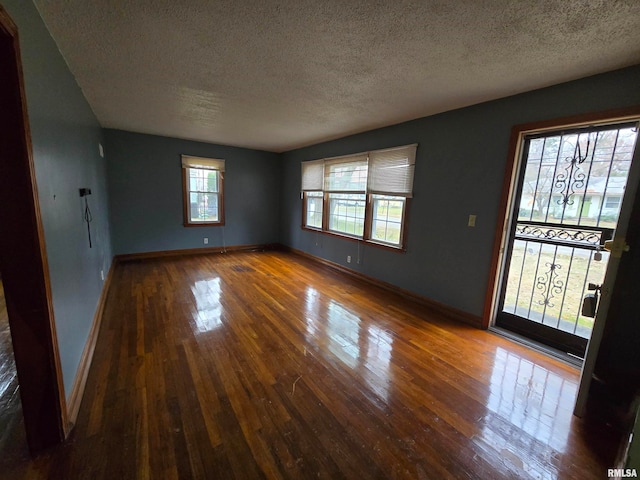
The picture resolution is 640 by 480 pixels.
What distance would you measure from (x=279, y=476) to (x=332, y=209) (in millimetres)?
4190

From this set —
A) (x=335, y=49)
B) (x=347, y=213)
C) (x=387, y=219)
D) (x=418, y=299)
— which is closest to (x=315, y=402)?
(x=418, y=299)

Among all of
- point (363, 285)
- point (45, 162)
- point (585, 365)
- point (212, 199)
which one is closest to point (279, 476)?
point (585, 365)

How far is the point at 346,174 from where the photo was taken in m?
4.61

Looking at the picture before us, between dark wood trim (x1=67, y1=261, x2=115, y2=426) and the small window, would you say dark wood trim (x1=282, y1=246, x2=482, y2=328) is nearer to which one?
the small window

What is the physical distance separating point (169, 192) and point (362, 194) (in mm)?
3755

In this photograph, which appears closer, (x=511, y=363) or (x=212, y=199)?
(x=511, y=363)

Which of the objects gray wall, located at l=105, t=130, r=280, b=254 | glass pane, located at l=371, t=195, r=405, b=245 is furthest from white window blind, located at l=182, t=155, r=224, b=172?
glass pane, located at l=371, t=195, r=405, b=245

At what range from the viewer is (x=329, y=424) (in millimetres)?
1569

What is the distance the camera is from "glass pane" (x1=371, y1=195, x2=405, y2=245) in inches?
148

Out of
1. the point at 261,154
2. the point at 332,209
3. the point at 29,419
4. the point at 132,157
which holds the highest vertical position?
the point at 261,154

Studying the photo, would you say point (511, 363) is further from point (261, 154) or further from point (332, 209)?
point (261, 154)

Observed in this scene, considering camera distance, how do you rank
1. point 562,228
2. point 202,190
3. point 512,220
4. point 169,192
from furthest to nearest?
point 202,190 < point 169,192 < point 512,220 < point 562,228

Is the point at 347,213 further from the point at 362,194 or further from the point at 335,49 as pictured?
the point at 335,49

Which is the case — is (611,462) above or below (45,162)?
below
